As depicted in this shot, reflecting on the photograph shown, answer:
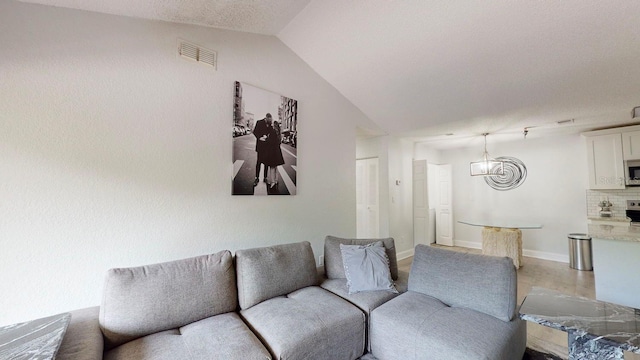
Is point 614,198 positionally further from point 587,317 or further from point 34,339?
point 34,339

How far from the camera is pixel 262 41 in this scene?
8.79ft

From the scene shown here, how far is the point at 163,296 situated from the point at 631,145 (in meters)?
6.27

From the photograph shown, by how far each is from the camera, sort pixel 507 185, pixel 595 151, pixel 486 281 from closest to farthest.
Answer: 1. pixel 486 281
2. pixel 595 151
3. pixel 507 185

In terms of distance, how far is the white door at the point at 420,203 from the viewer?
4.82 meters

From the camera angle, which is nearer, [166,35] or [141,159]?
[141,159]

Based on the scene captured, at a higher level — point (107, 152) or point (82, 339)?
point (107, 152)

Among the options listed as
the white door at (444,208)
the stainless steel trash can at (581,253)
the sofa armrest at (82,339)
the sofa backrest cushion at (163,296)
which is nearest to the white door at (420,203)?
the white door at (444,208)

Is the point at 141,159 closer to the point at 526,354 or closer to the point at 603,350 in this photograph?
the point at 603,350

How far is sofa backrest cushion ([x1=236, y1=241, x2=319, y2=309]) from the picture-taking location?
1.92m

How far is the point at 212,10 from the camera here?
6.66 feet

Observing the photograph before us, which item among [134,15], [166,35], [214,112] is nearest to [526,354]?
[214,112]

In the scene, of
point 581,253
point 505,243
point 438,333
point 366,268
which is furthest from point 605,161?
point 438,333

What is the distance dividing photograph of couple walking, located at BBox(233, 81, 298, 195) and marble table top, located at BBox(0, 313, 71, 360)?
4.57 feet

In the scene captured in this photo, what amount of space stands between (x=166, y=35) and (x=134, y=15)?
0.22 meters
